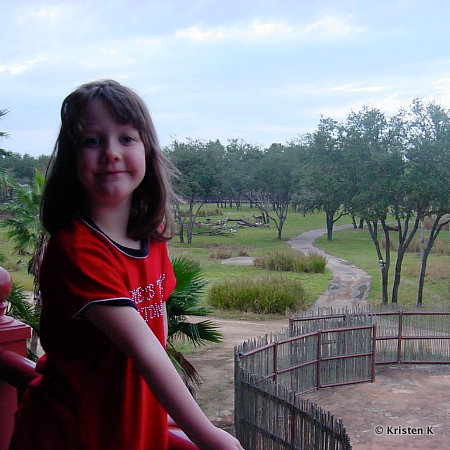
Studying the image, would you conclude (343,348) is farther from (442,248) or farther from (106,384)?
(442,248)

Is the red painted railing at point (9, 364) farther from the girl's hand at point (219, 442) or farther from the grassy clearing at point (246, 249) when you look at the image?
the grassy clearing at point (246, 249)

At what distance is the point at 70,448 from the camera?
115cm

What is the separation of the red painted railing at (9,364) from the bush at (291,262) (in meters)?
22.9

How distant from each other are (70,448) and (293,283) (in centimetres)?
1705

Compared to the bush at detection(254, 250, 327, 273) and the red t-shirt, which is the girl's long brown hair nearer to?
the red t-shirt

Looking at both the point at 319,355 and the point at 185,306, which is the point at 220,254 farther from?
the point at 185,306

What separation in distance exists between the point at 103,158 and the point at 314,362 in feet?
29.1

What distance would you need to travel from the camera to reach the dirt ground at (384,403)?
25.8 ft

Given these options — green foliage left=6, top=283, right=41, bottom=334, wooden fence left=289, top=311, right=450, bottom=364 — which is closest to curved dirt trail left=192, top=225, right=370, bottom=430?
wooden fence left=289, top=311, right=450, bottom=364

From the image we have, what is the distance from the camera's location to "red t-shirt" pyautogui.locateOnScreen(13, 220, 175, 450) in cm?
108

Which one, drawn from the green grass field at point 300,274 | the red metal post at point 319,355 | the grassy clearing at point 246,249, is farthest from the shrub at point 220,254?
the red metal post at point 319,355

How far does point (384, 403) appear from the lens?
9234 mm

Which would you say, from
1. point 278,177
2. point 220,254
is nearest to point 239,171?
point 278,177

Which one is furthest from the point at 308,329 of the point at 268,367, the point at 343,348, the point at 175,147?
the point at 175,147
